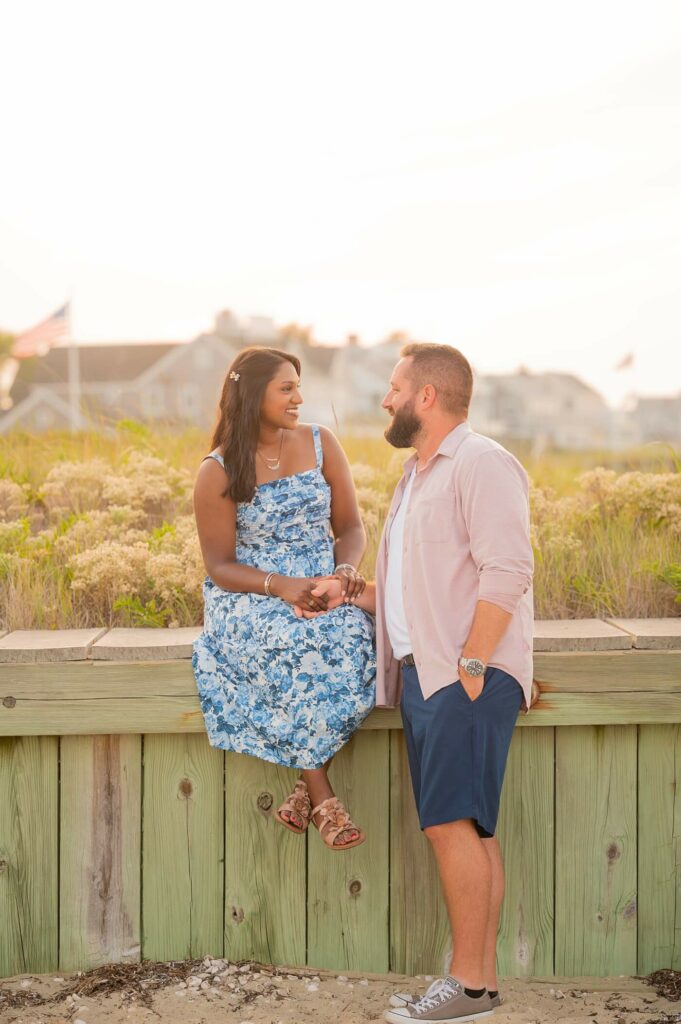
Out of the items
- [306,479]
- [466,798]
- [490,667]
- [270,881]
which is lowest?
[270,881]

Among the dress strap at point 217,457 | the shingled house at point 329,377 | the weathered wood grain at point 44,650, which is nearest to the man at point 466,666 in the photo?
the dress strap at point 217,457

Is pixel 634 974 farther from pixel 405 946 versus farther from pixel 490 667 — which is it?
pixel 490 667

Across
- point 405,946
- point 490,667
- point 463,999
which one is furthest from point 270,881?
point 490,667

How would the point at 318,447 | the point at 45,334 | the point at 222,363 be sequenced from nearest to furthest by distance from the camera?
the point at 318,447 < the point at 45,334 < the point at 222,363

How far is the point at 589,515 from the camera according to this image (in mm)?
4449

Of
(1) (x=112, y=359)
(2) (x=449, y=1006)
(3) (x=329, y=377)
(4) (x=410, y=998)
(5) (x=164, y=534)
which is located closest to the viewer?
(2) (x=449, y=1006)

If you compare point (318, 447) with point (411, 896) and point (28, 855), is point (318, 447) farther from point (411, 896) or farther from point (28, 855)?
point (28, 855)

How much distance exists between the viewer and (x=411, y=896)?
10.6ft

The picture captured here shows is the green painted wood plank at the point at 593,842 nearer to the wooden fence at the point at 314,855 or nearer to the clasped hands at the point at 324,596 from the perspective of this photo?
the wooden fence at the point at 314,855

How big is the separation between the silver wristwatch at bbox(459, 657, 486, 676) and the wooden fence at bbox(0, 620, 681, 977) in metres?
0.57

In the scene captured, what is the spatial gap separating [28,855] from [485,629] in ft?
5.29

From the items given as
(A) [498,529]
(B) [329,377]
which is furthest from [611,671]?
(B) [329,377]

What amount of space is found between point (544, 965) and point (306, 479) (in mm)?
1686

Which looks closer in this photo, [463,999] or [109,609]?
[463,999]
